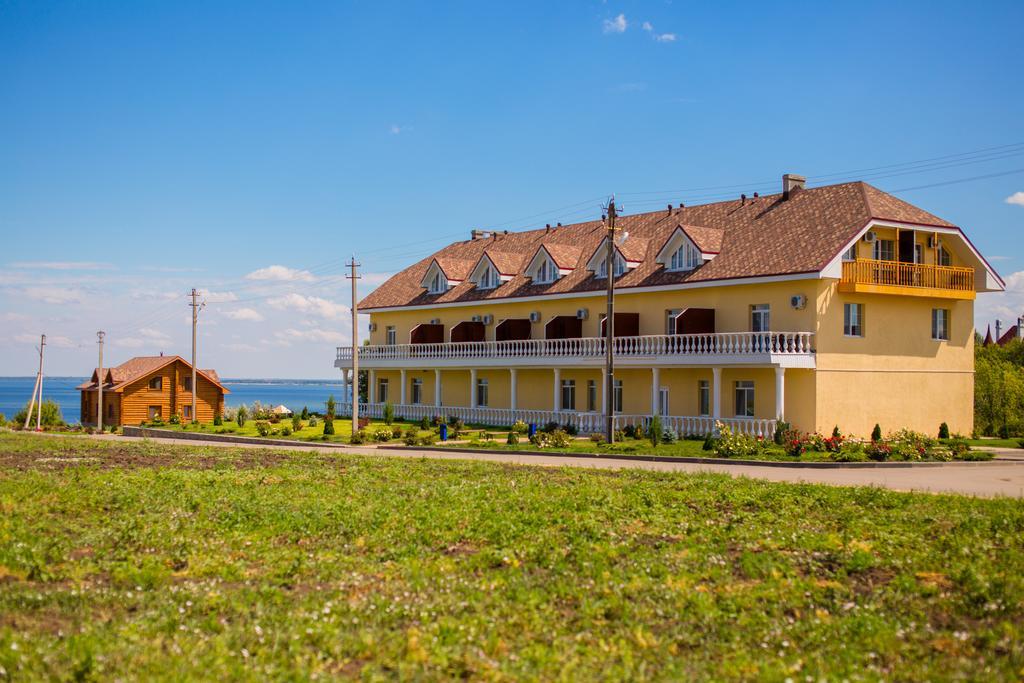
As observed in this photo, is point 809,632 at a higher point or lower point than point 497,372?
lower

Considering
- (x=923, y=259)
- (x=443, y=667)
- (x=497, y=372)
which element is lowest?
(x=443, y=667)

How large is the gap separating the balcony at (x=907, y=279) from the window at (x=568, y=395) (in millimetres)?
14345

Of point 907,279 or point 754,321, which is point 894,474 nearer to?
point 754,321

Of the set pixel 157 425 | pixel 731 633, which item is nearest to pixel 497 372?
pixel 157 425

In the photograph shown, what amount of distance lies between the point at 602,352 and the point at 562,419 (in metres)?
3.34

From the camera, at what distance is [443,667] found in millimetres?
9219

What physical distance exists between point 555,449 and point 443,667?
2406cm

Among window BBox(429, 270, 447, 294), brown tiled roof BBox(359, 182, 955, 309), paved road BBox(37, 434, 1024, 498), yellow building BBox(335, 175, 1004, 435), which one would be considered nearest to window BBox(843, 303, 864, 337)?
yellow building BBox(335, 175, 1004, 435)

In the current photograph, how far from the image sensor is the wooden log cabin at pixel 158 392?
64.2 meters

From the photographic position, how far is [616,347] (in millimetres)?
42125

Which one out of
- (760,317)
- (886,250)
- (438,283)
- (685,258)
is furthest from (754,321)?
(438,283)

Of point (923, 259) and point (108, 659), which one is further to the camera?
point (923, 259)

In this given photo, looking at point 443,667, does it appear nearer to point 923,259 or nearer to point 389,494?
point 389,494

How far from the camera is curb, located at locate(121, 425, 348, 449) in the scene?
38031 millimetres
